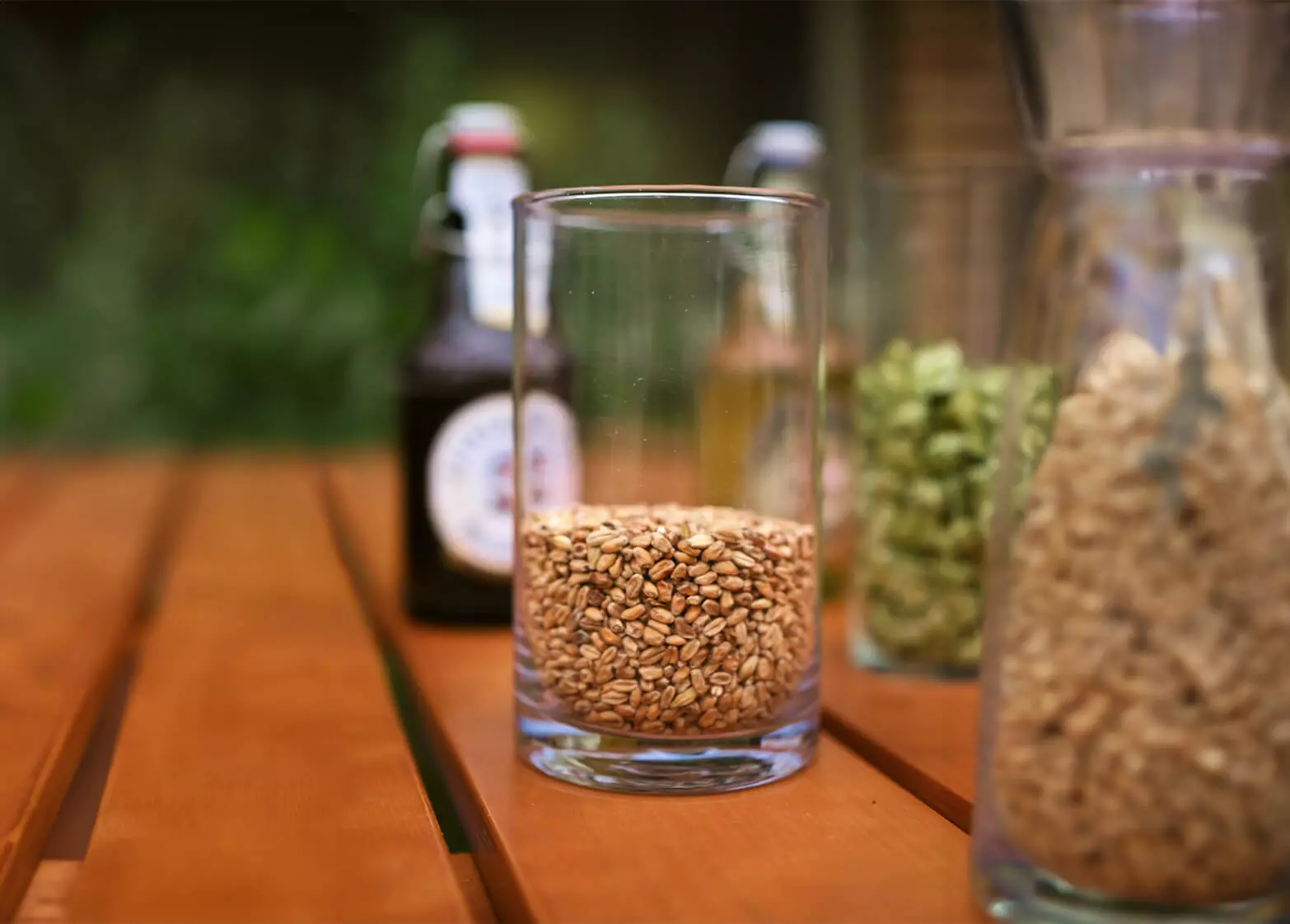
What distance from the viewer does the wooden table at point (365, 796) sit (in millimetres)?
517

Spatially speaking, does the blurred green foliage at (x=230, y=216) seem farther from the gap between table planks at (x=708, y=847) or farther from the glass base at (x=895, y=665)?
the gap between table planks at (x=708, y=847)

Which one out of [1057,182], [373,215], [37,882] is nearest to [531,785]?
[37,882]

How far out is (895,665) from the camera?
2.94 ft

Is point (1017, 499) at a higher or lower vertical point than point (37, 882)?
higher

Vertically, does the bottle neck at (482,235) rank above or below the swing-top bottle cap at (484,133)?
below

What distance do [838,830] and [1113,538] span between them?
0.20 metres

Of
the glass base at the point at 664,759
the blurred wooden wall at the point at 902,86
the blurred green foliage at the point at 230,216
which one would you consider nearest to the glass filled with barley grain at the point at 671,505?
the glass base at the point at 664,759

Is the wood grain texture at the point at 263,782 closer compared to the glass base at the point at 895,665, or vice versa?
the wood grain texture at the point at 263,782

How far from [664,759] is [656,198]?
27cm

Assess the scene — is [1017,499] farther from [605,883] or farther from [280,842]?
[280,842]

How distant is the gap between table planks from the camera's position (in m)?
0.51

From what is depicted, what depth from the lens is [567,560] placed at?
2.15 ft

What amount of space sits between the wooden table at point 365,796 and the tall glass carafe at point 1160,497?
0.08 meters

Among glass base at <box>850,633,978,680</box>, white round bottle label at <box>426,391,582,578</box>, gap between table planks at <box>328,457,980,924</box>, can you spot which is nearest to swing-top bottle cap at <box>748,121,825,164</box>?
white round bottle label at <box>426,391,582,578</box>
